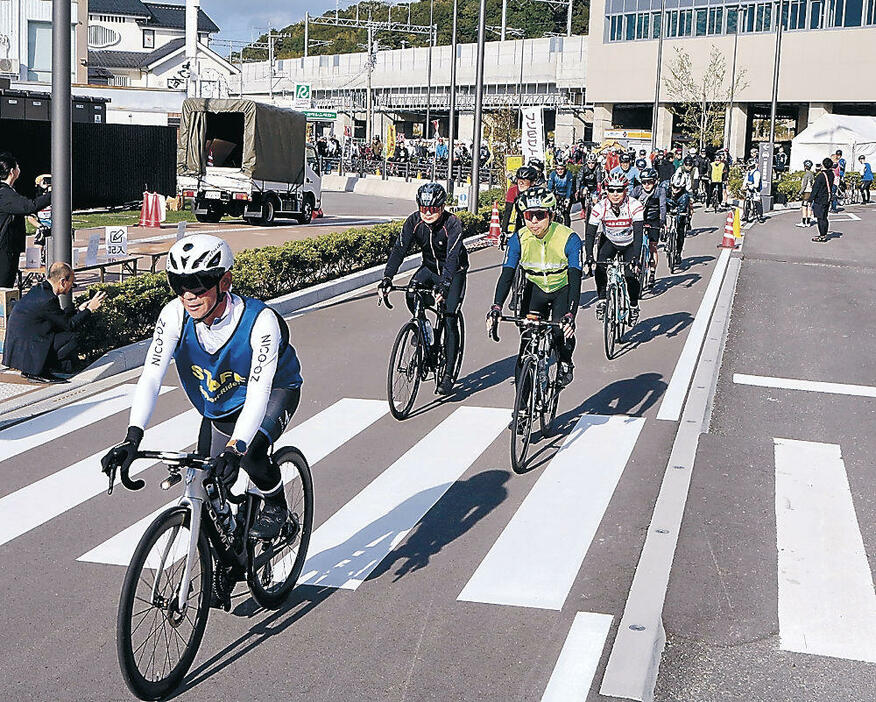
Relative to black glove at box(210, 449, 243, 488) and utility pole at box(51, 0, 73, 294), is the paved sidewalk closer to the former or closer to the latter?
black glove at box(210, 449, 243, 488)

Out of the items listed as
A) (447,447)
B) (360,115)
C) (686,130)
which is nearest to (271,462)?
(447,447)

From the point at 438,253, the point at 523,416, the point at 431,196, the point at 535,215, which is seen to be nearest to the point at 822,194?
the point at 438,253

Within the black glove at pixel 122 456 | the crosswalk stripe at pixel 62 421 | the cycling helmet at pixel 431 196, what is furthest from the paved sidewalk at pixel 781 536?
the crosswalk stripe at pixel 62 421

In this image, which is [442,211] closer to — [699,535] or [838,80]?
[699,535]

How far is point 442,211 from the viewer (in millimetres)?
10719

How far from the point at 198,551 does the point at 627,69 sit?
266ft

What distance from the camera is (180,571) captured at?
4.95 m

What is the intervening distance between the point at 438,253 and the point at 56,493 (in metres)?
4.11

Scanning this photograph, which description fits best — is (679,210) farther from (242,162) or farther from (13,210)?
(242,162)

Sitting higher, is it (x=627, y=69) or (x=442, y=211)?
(x=627, y=69)

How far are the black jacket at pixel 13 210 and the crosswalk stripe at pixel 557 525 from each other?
6.52 m

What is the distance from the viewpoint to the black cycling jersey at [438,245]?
34.6 feet

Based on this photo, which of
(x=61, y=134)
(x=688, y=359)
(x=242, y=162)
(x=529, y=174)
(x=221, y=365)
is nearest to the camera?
(x=221, y=365)

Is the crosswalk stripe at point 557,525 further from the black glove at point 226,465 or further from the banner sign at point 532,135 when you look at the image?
the banner sign at point 532,135
